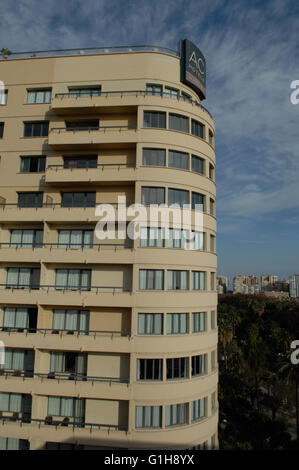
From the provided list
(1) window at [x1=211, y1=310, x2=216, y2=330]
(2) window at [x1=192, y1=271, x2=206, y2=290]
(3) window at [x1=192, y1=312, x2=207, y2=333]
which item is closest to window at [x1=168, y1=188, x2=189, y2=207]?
(2) window at [x1=192, y1=271, x2=206, y2=290]

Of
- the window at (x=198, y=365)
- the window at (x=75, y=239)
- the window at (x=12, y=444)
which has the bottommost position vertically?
the window at (x=12, y=444)

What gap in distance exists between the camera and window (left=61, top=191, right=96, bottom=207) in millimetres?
22547

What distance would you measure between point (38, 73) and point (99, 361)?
22.9m

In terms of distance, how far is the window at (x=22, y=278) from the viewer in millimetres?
21938

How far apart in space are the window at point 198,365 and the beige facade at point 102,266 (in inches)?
4.1

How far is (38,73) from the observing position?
24.1 metres

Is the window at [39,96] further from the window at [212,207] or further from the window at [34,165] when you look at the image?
the window at [212,207]

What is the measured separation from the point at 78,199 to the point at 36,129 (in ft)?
22.8

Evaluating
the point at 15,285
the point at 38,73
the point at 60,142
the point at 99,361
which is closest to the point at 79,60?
the point at 38,73

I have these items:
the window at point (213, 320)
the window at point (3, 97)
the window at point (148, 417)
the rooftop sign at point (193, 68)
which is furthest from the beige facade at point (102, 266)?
the rooftop sign at point (193, 68)

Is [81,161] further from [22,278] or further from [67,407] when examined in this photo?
[67,407]
